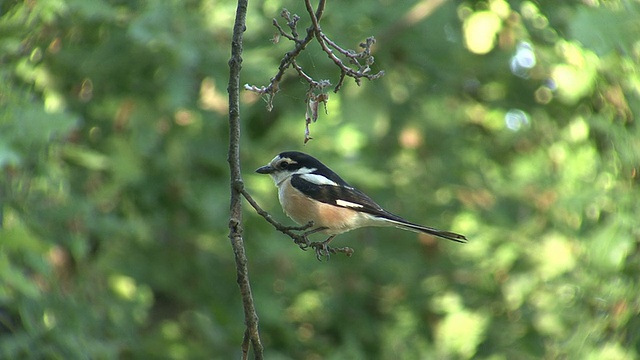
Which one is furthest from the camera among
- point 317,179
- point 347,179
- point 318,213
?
point 347,179

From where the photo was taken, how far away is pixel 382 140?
27.4ft

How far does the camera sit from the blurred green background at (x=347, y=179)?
5078 mm

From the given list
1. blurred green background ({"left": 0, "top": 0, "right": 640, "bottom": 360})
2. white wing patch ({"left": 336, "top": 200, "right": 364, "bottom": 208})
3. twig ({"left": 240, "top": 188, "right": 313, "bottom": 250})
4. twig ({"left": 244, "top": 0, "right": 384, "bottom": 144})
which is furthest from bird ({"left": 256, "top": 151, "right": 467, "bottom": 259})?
blurred green background ({"left": 0, "top": 0, "right": 640, "bottom": 360})

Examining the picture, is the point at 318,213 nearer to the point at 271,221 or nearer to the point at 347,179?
the point at 271,221

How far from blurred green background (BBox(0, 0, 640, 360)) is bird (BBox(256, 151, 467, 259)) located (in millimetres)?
1562

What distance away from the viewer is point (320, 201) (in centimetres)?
373

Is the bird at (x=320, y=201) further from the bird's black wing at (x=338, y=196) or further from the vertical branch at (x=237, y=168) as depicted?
the vertical branch at (x=237, y=168)

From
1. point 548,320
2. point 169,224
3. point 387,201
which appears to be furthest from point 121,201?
point 548,320

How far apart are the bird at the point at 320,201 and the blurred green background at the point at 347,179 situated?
5.13ft

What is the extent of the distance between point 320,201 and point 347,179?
2639 mm

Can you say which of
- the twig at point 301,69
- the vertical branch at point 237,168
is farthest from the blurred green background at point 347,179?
the vertical branch at point 237,168

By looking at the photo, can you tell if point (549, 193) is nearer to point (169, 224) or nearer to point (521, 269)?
point (521, 269)

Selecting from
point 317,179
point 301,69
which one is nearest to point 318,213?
point 317,179

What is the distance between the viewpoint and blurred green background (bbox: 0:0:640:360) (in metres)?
5.08
